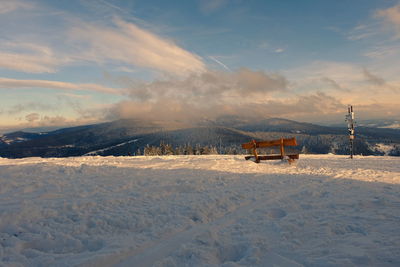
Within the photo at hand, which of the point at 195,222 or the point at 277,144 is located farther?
the point at 277,144

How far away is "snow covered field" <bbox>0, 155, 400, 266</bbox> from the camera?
14.1 feet

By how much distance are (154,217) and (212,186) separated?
3.85 meters

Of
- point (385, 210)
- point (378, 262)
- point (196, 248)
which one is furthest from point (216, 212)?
point (385, 210)

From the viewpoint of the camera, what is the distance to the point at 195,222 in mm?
6039

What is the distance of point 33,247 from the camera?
189 inches

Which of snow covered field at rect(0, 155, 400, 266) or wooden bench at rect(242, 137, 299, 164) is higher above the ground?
wooden bench at rect(242, 137, 299, 164)

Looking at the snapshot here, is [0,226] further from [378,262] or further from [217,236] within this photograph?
[378,262]

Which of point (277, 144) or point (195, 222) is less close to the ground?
point (277, 144)

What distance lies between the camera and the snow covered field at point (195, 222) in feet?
14.1

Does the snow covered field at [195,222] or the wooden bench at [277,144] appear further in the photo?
the wooden bench at [277,144]

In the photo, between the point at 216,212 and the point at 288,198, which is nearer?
the point at 216,212

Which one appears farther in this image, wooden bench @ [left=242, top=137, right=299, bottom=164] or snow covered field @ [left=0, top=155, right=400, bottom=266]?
wooden bench @ [left=242, top=137, right=299, bottom=164]

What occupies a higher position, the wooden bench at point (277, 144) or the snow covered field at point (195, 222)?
the wooden bench at point (277, 144)

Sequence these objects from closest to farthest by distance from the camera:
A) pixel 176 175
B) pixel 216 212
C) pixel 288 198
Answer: pixel 216 212 → pixel 288 198 → pixel 176 175
